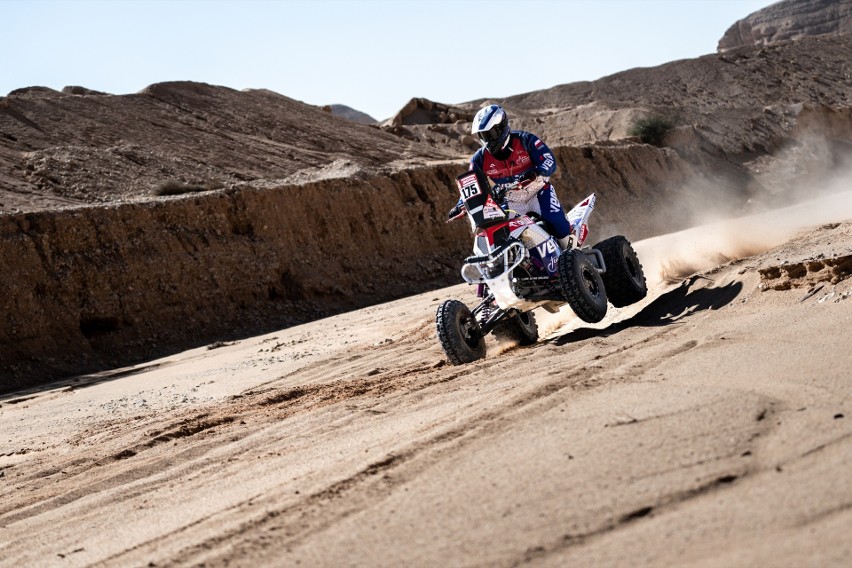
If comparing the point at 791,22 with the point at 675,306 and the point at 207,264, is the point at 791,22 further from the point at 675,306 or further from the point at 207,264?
the point at 675,306

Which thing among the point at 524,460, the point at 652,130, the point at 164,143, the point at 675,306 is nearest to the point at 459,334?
the point at 675,306

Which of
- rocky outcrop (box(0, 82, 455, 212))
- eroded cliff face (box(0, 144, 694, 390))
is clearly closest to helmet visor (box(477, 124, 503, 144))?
eroded cliff face (box(0, 144, 694, 390))

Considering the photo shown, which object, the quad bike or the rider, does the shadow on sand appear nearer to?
the quad bike

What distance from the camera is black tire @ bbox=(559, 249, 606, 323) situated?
29.2ft

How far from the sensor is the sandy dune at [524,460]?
3645 mm

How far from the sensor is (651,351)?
6883 mm

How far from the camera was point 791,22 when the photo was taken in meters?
110

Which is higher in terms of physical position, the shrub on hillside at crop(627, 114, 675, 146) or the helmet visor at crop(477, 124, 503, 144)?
the shrub on hillside at crop(627, 114, 675, 146)

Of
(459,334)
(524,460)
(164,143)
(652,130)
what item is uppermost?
(164,143)

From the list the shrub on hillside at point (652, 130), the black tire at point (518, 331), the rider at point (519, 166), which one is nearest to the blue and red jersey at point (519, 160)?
the rider at point (519, 166)

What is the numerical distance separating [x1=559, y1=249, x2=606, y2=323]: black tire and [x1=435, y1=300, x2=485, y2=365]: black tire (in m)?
0.96

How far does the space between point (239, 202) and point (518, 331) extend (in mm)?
14476

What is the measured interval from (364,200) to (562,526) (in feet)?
74.4

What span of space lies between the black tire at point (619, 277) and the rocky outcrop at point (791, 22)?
328 ft
